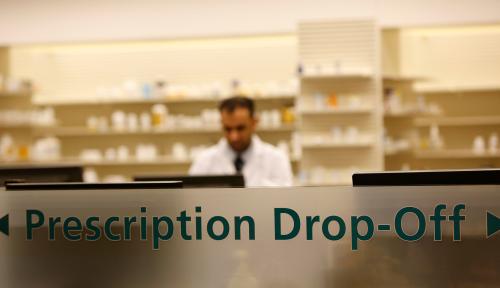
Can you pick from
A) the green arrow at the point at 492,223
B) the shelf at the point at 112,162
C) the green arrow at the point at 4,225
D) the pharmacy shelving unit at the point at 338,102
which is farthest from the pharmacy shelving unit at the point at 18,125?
the green arrow at the point at 492,223

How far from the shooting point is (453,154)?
9164 mm

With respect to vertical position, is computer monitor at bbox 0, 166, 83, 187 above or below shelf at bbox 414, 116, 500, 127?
below

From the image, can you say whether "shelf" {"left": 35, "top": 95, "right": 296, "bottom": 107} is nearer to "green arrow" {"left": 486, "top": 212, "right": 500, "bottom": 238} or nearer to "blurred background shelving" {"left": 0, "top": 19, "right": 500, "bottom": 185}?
"blurred background shelving" {"left": 0, "top": 19, "right": 500, "bottom": 185}

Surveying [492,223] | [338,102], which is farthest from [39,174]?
[338,102]

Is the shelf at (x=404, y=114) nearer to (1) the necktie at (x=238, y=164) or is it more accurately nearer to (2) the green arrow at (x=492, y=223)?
(1) the necktie at (x=238, y=164)

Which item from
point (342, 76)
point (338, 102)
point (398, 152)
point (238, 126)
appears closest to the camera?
point (238, 126)

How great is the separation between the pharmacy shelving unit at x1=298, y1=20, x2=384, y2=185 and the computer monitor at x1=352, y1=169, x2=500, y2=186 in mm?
5994

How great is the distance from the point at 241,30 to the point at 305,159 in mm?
1833

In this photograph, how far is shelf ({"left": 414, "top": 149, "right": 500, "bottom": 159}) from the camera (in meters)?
9.10

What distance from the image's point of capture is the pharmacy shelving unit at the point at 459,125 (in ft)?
30.5

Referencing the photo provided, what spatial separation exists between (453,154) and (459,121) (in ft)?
1.68

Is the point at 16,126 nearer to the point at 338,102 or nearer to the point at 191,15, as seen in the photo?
the point at 191,15

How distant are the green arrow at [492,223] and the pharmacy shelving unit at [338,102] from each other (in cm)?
602

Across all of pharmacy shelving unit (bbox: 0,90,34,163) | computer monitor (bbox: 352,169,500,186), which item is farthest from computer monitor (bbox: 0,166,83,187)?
pharmacy shelving unit (bbox: 0,90,34,163)
